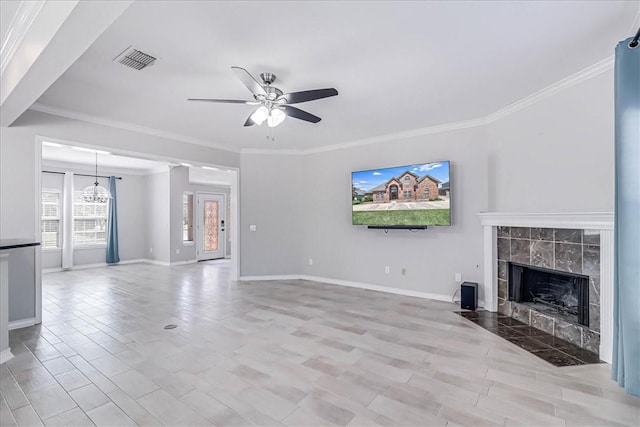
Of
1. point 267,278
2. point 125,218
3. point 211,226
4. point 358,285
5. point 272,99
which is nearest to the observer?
point 272,99

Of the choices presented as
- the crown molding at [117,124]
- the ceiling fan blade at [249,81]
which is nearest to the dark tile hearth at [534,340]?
the ceiling fan blade at [249,81]

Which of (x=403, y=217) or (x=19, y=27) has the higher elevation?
(x=19, y=27)

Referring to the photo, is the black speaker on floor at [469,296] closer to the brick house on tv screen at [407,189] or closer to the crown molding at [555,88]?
the brick house on tv screen at [407,189]

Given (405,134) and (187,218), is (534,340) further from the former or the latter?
(187,218)

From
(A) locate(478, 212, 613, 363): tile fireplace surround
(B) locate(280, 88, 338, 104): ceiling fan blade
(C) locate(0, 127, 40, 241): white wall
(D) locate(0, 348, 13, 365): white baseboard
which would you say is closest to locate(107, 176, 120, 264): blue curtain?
(C) locate(0, 127, 40, 241): white wall

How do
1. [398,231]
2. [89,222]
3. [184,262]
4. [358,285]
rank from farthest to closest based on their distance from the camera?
[184,262] < [89,222] < [358,285] < [398,231]

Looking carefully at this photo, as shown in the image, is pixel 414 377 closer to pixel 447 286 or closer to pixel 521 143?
pixel 447 286

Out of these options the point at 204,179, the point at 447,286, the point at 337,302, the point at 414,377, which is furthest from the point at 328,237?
the point at 204,179

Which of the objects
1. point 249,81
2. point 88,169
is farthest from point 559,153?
point 88,169

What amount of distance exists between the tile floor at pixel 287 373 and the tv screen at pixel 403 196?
138 centimetres

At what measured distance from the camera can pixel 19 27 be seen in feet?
7.15

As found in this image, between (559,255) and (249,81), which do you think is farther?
(559,255)

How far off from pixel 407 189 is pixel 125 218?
8.13 m

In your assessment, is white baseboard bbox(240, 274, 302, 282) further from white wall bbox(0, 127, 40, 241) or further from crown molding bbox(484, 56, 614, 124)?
crown molding bbox(484, 56, 614, 124)
